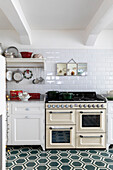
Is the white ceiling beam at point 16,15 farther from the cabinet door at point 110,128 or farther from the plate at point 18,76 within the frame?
the cabinet door at point 110,128

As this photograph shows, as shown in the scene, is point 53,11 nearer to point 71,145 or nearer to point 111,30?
point 111,30

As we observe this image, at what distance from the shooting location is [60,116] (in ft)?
12.8

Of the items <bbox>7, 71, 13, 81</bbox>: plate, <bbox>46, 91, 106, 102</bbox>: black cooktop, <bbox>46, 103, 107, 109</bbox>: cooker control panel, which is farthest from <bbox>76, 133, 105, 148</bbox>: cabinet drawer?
<bbox>7, 71, 13, 81</bbox>: plate

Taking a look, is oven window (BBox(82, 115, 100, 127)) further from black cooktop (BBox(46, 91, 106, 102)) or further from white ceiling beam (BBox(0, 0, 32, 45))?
white ceiling beam (BBox(0, 0, 32, 45))

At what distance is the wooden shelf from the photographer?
4207mm

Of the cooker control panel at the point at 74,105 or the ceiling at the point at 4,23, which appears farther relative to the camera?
the cooker control panel at the point at 74,105

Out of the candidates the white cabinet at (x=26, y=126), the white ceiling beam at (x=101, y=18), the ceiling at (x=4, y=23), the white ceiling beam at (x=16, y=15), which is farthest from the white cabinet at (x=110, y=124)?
the ceiling at (x=4, y=23)

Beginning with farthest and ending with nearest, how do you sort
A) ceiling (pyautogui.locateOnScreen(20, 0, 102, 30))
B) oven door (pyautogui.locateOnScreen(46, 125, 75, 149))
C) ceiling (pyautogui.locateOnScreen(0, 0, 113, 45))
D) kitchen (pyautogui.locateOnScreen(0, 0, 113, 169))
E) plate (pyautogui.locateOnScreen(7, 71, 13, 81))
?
plate (pyautogui.locateOnScreen(7, 71, 13, 81)) < oven door (pyautogui.locateOnScreen(46, 125, 75, 149)) < kitchen (pyautogui.locateOnScreen(0, 0, 113, 169)) < ceiling (pyautogui.locateOnScreen(20, 0, 102, 30)) < ceiling (pyautogui.locateOnScreen(0, 0, 113, 45))

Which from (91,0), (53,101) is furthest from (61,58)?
(91,0)

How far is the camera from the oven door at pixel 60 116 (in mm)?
3904

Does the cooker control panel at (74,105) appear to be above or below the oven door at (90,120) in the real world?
above

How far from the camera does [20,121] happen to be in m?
3.92

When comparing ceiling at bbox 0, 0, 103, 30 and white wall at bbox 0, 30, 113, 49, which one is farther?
white wall at bbox 0, 30, 113, 49

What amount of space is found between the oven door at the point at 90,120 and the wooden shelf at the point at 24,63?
1.45 m
